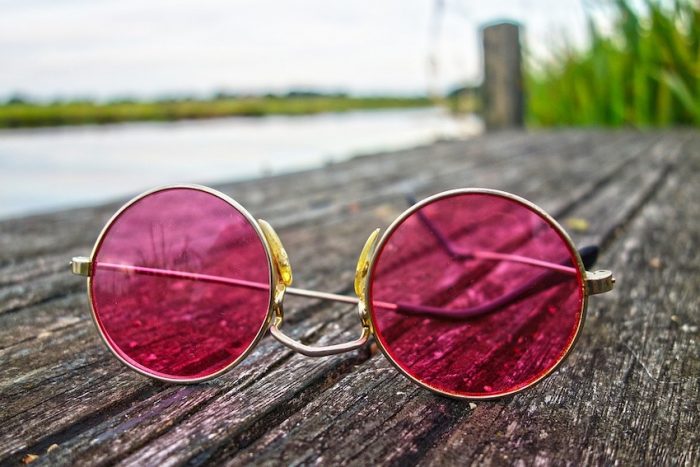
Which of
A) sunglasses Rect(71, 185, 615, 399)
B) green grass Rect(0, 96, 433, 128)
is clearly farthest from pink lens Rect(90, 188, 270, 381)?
green grass Rect(0, 96, 433, 128)

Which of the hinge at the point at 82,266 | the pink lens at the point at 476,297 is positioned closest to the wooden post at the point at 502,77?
the pink lens at the point at 476,297

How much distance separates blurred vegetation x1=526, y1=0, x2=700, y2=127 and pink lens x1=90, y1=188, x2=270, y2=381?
3411mm

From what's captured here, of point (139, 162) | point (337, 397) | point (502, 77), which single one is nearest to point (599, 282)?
point (337, 397)

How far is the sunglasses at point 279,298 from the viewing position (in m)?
0.78

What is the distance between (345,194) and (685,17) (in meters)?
2.57

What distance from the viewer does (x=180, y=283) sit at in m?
0.94

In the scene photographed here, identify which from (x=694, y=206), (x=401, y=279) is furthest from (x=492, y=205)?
(x=694, y=206)

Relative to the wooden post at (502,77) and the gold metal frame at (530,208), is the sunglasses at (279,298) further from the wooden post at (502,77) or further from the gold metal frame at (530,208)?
the wooden post at (502,77)

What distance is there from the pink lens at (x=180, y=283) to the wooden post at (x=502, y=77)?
14.2 ft

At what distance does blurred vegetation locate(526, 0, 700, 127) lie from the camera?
369 cm

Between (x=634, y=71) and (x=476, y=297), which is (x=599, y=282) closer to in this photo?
(x=476, y=297)

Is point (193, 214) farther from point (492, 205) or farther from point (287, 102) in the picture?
point (287, 102)

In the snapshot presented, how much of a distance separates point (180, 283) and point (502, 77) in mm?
4469

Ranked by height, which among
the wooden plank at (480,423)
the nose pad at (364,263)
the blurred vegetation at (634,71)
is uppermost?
the blurred vegetation at (634,71)
